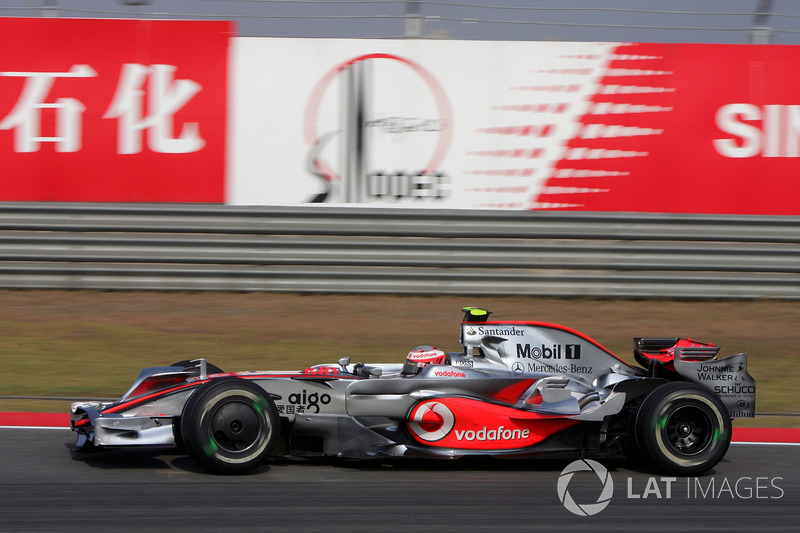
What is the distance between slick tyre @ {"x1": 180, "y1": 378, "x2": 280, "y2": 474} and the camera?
521 cm

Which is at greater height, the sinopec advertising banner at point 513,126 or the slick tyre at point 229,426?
the sinopec advertising banner at point 513,126

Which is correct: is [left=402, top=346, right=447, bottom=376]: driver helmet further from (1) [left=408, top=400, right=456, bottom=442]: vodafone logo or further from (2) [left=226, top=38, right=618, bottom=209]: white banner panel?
(2) [left=226, top=38, right=618, bottom=209]: white banner panel

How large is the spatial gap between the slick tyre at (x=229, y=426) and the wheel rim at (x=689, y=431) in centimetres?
241

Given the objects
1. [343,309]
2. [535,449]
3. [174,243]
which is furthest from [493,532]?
[174,243]

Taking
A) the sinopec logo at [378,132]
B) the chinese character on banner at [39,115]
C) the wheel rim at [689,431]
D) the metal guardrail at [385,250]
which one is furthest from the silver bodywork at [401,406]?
the chinese character on banner at [39,115]

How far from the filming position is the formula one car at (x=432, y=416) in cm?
529

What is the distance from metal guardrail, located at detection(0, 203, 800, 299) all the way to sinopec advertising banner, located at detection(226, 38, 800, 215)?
275 millimetres

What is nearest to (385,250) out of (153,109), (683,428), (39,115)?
(153,109)

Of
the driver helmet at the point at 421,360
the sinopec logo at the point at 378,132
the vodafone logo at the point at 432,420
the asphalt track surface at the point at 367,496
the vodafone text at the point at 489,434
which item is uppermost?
the sinopec logo at the point at 378,132

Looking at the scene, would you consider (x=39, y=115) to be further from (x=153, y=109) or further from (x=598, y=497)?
(x=598, y=497)

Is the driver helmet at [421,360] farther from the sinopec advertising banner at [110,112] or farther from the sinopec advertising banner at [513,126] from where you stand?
the sinopec advertising banner at [110,112]

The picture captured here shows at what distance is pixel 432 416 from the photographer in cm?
546

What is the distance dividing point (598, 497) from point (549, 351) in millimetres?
1251

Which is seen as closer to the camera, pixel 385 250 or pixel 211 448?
pixel 211 448
